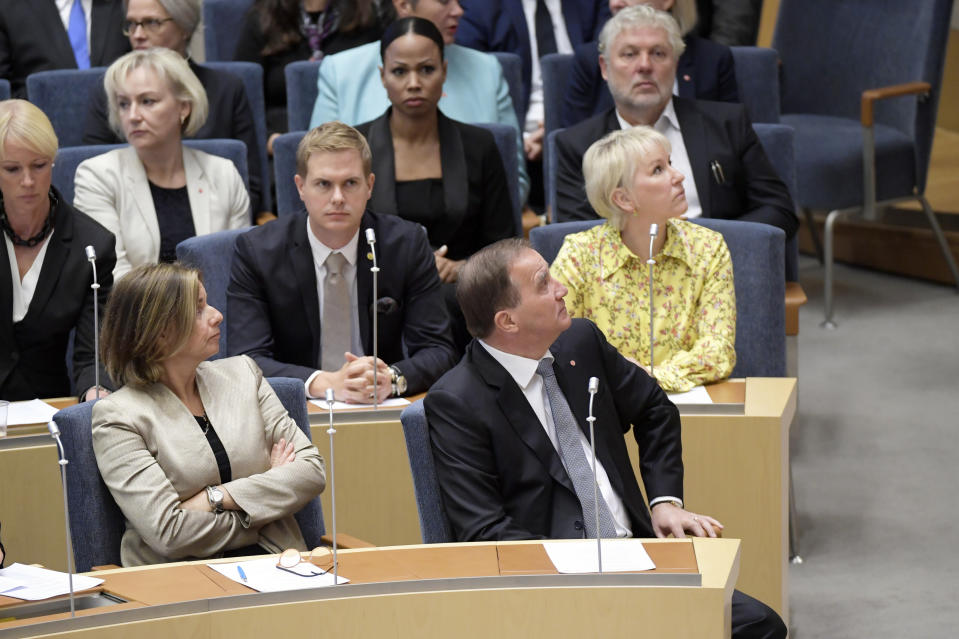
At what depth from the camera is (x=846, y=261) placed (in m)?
5.70

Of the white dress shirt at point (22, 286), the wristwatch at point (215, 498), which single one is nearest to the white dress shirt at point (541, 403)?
the wristwatch at point (215, 498)

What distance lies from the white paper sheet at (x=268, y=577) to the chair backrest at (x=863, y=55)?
3673 mm

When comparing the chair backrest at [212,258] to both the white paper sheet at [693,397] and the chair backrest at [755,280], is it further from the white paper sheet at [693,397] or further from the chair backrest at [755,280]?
the white paper sheet at [693,397]

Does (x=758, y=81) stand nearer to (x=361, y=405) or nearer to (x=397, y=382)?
(x=397, y=382)

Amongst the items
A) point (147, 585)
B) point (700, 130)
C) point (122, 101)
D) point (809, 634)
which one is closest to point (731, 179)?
point (700, 130)

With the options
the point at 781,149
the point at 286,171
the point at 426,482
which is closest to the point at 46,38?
the point at 286,171

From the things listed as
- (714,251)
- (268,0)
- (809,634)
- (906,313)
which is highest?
(268,0)

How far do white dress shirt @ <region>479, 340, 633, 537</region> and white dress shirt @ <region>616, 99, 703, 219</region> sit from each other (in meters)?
1.38

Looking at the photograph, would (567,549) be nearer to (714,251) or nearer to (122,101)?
(714,251)

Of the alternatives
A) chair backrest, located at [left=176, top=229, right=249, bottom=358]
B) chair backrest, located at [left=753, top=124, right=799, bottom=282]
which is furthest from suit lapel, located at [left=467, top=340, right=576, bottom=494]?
chair backrest, located at [left=753, top=124, right=799, bottom=282]

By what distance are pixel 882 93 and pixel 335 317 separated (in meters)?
2.57

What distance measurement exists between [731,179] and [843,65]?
6.62 ft

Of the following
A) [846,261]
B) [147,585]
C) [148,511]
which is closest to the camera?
[147,585]

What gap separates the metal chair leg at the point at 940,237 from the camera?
5.01m
